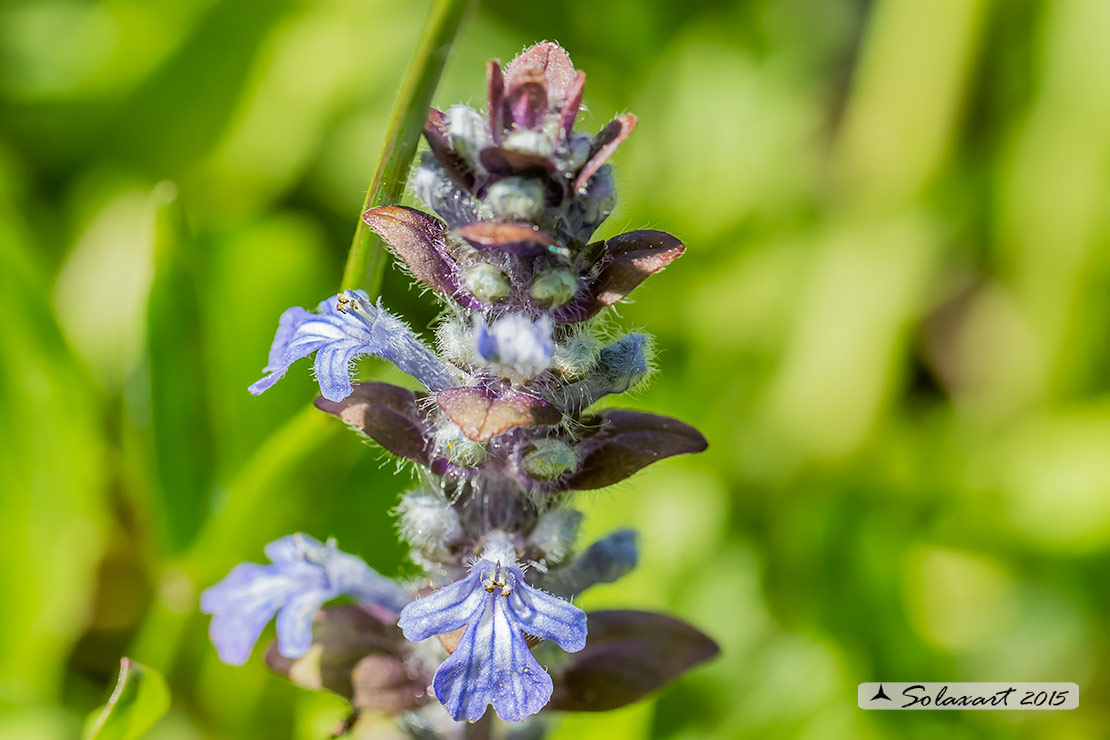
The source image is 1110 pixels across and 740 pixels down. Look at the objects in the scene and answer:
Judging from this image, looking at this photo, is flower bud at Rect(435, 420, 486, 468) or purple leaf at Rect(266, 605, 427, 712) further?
purple leaf at Rect(266, 605, 427, 712)

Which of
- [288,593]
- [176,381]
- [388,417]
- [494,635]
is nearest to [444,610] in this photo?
[494,635]

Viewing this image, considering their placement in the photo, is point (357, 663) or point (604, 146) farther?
point (357, 663)

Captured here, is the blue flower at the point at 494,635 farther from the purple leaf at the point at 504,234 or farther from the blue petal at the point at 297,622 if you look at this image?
the purple leaf at the point at 504,234

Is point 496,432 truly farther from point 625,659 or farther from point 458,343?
point 625,659

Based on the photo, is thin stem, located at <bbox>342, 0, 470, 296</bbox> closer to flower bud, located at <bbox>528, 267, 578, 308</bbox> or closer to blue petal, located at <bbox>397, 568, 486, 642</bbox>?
flower bud, located at <bbox>528, 267, 578, 308</bbox>

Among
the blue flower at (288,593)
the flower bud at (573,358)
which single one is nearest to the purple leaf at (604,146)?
the flower bud at (573,358)

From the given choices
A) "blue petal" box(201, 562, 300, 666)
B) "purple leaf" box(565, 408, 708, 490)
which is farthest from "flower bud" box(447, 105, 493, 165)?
"blue petal" box(201, 562, 300, 666)
